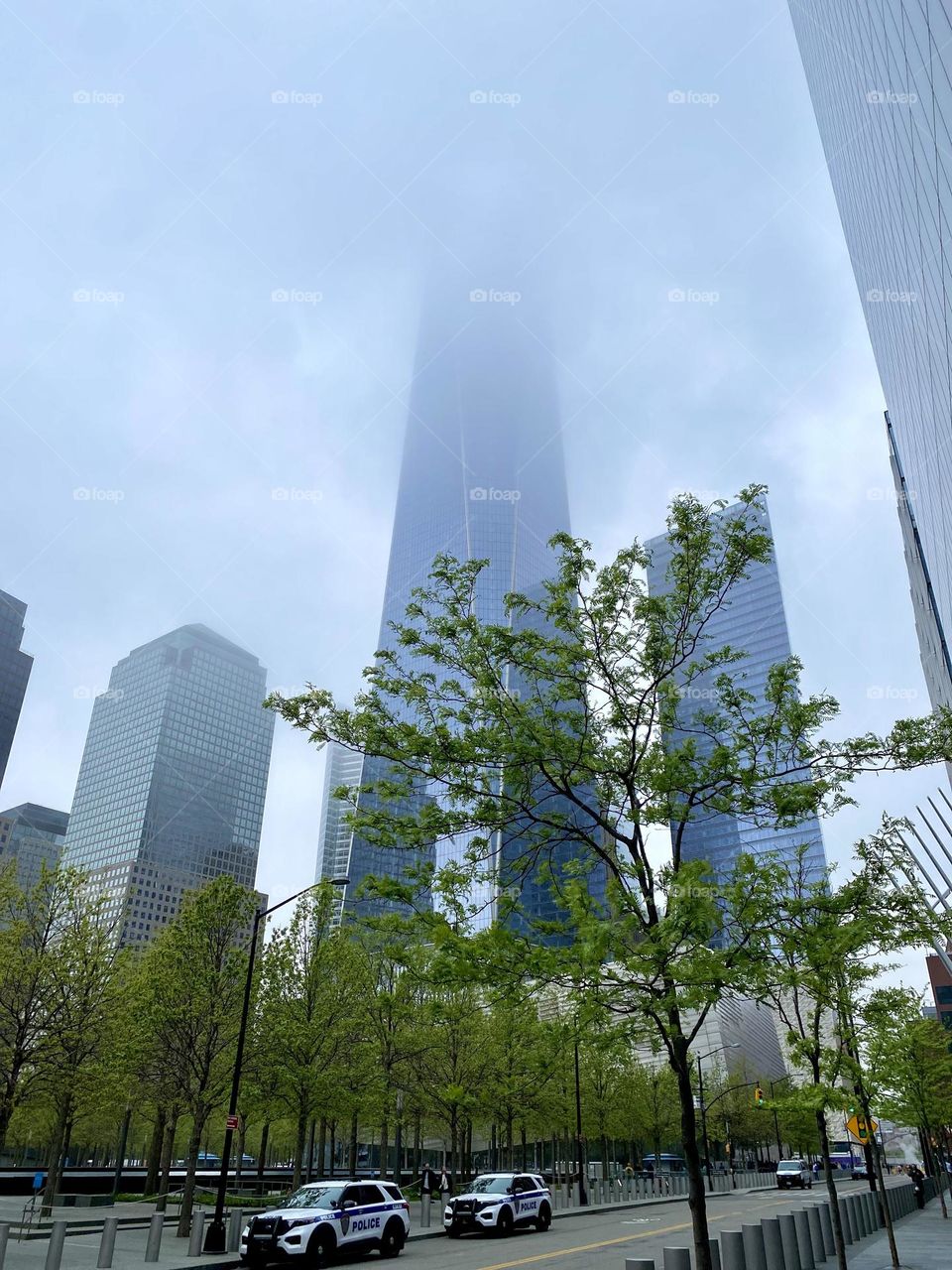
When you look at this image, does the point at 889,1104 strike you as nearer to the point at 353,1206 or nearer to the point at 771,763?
the point at 353,1206

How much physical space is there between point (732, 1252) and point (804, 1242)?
4.77 metres

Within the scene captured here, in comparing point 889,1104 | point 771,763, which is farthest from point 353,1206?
point 771,763

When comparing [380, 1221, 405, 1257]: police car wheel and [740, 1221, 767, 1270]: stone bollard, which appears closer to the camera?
[740, 1221, 767, 1270]: stone bollard

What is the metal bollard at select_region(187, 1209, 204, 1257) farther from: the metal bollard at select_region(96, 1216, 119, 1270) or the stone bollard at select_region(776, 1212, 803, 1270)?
the stone bollard at select_region(776, 1212, 803, 1270)

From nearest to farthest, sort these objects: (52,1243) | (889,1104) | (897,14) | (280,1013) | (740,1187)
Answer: (52,1243) → (897,14) → (889,1104) → (280,1013) → (740,1187)

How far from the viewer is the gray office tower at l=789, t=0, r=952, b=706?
17.6 m

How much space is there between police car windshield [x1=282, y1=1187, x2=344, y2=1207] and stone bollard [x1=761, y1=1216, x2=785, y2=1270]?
11.2 m

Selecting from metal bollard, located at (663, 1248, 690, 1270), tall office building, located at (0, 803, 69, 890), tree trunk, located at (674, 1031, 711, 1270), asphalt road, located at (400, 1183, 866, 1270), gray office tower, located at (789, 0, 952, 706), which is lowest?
asphalt road, located at (400, 1183, 866, 1270)

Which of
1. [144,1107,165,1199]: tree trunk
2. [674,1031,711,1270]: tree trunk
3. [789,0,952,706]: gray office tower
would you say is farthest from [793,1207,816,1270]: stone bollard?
[144,1107,165,1199]: tree trunk

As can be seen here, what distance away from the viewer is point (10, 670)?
151500 millimetres

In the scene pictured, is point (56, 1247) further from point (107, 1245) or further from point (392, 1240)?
point (392, 1240)

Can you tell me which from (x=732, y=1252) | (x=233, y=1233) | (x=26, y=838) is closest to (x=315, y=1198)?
(x=233, y=1233)

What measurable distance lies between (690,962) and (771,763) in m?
3.15

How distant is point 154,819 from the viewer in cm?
19425
